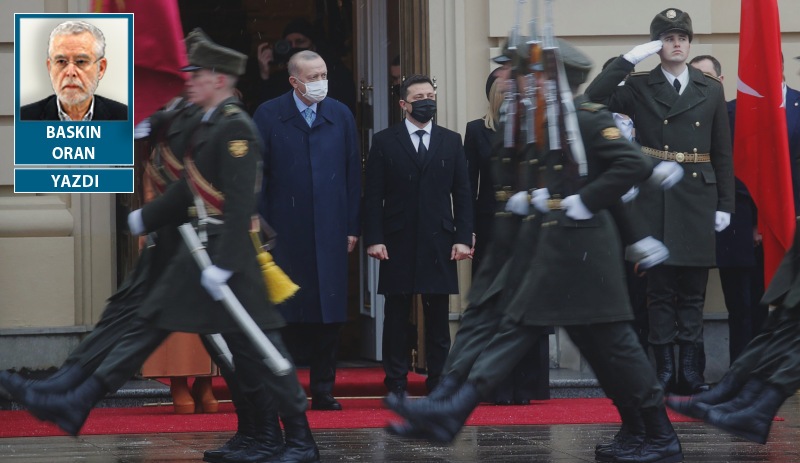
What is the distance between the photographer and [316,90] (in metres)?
8.65

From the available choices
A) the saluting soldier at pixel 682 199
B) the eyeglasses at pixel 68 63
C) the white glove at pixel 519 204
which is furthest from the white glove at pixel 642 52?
the eyeglasses at pixel 68 63

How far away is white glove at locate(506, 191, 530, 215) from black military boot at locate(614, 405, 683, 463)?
3.01 feet

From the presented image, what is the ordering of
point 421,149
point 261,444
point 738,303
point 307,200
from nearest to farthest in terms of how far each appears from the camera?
point 261,444 < point 307,200 < point 421,149 < point 738,303

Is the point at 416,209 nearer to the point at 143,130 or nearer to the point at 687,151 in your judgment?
the point at 687,151

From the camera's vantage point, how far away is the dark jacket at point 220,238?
6.00 metres

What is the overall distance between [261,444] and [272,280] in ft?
2.48

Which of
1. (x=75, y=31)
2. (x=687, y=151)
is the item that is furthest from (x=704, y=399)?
(x=75, y=31)

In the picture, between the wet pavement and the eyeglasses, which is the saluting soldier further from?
the eyeglasses

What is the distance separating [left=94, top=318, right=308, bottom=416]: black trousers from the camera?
605 cm

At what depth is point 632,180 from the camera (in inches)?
237

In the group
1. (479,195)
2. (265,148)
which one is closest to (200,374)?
(265,148)

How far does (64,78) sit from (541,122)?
4.19m

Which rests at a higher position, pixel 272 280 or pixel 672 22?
pixel 672 22

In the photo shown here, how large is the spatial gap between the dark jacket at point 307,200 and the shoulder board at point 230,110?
2.54 m
